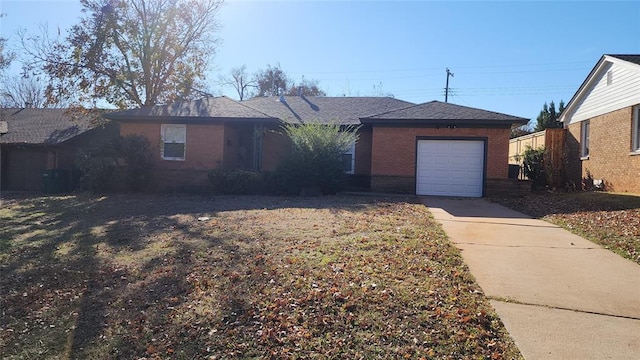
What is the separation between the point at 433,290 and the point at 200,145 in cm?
1371

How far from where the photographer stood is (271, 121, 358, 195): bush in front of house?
14.1 m

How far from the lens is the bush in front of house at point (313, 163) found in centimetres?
1409

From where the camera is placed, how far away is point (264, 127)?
1750 cm

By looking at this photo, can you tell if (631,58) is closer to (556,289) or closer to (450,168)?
(450,168)

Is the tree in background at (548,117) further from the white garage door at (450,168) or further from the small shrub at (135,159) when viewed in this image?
the small shrub at (135,159)

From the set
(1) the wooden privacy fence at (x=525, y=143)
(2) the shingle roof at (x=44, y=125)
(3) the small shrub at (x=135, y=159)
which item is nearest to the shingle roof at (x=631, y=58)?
(1) the wooden privacy fence at (x=525, y=143)

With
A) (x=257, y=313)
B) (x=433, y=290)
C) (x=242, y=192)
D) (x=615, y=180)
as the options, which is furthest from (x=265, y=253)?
(x=615, y=180)

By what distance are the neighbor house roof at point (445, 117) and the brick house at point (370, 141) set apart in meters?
0.03

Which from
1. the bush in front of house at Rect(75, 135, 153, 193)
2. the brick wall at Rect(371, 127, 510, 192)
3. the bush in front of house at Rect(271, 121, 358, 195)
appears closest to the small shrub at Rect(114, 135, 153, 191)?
the bush in front of house at Rect(75, 135, 153, 193)

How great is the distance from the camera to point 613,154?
48.5 ft

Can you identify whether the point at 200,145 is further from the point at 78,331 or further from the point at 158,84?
the point at 78,331

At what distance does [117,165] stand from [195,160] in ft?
9.21

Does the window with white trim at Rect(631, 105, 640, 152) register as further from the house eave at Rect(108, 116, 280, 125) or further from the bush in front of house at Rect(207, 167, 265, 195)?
the bush in front of house at Rect(207, 167, 265, 195)

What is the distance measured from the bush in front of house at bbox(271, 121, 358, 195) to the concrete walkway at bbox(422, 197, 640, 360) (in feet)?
20.9
